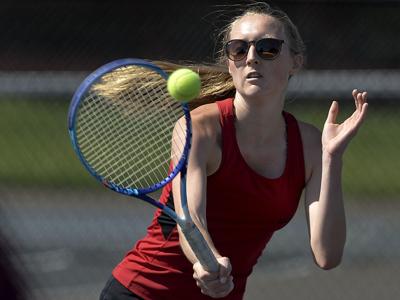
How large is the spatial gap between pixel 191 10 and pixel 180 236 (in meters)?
2.74

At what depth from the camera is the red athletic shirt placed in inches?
119

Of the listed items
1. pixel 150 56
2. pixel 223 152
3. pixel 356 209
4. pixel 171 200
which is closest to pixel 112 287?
pixel 171 200

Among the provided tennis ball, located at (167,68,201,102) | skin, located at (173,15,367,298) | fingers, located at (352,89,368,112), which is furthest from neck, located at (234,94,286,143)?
tennis ball, located at (167,68,201,102)

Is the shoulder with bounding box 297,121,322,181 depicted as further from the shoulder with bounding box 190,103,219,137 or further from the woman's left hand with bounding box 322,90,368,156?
the shoulder with bounding box 190,103,219,137

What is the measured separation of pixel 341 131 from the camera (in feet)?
9.91

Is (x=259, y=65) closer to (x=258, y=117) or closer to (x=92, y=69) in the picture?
(x=258, y=117)

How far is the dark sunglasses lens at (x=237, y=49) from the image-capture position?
10.1ft

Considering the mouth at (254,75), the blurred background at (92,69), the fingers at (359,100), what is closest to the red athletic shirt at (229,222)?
the mouth at (254,75)

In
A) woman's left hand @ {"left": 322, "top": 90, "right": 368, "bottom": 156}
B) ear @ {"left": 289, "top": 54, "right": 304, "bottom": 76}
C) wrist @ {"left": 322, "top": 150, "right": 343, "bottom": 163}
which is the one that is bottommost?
wrist @ {"left": 322, "top": 150, "right": 343, "bottom": 163}

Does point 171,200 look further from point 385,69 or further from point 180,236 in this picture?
point 385,69

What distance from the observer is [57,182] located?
5797 mm

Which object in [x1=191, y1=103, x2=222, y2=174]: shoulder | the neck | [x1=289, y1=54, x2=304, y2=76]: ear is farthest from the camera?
[x1=289, y1=54, x2=304, y2=76]: ear

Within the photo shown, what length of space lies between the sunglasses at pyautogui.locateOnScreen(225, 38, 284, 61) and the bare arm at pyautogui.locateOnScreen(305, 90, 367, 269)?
0.72ft

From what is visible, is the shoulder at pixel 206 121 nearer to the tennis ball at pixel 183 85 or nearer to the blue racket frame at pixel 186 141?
the blue racket frame at pixel 186 141
